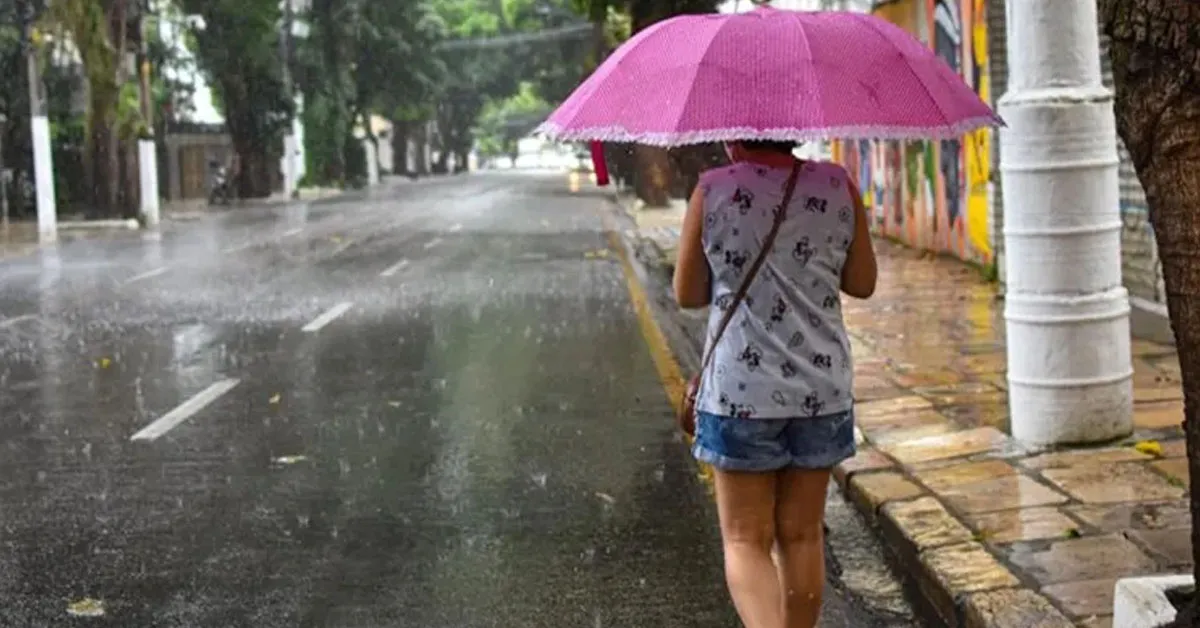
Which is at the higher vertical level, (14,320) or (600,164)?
(600,164)

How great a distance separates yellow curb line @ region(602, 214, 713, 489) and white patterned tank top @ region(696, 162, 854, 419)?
6.44 feet

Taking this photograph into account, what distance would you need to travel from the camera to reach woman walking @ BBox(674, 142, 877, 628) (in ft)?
12.9

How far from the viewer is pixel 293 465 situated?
25.5 ft

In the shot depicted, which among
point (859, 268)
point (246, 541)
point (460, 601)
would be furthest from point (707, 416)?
point (246, 541)

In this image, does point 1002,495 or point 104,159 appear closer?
point 1002,495

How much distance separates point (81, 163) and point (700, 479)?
3535cm

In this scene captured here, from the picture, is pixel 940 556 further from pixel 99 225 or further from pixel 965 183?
pixel 99 225

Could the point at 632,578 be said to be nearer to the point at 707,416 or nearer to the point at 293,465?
the point at 707,416

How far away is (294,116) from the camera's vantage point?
52.0 metres

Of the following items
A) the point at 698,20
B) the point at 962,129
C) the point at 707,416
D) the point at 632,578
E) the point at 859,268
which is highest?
the point at 698,20

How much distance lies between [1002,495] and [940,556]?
923 mm

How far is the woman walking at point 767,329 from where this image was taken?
154 inches

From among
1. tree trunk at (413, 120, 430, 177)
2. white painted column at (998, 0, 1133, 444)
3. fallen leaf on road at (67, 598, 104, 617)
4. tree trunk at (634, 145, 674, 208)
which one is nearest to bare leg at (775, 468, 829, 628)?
fallen leaf on road at (67, 598, 104, 617)

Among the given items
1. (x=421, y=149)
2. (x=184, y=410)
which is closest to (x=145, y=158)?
(x=184, y=410)
